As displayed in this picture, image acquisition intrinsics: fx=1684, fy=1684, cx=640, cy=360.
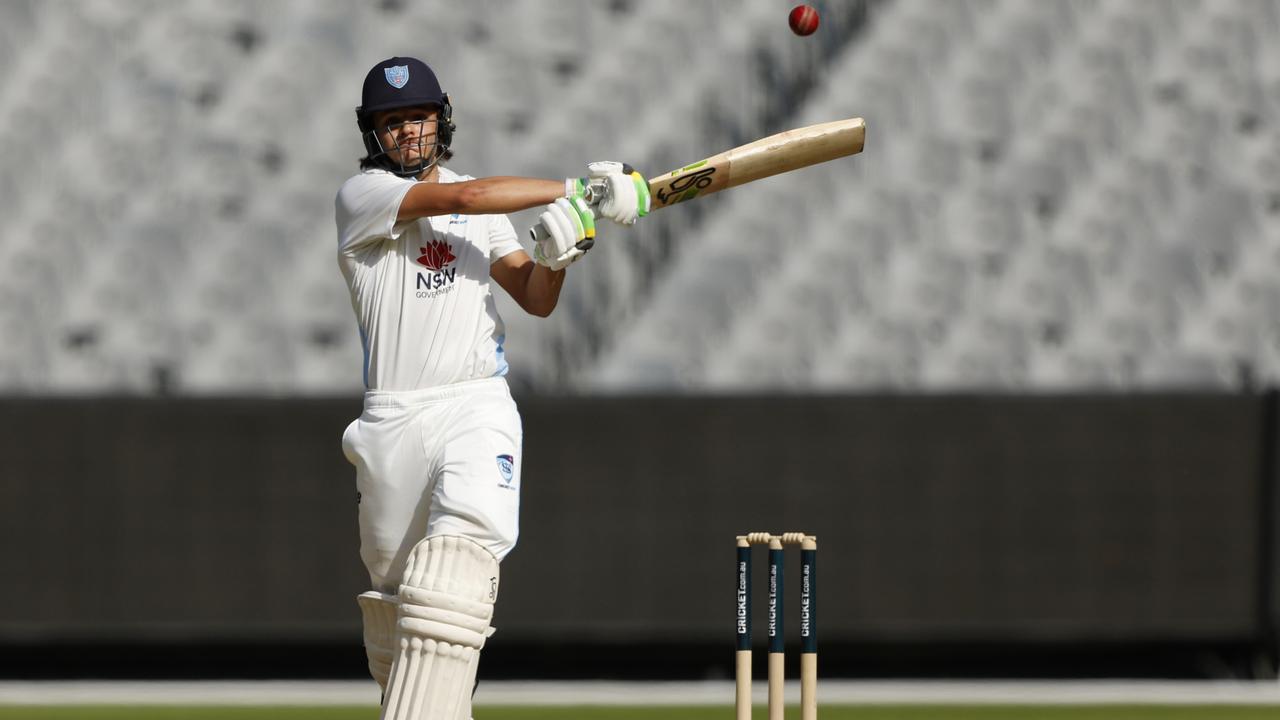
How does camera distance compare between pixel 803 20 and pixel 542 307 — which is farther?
pixel 803 20

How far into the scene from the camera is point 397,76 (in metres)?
4.46

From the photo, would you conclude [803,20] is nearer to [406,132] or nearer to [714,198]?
[406,132]

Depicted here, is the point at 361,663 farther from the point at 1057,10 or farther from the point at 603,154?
the point at 1057,10

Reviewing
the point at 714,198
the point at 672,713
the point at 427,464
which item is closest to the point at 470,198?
the point at 427,464

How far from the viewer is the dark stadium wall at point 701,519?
29.7 ft

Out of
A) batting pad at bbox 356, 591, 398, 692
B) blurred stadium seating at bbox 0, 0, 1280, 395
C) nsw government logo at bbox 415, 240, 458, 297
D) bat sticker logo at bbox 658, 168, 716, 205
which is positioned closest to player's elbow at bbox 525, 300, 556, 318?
nsw government logo at bbox 415, 240, 458, 297

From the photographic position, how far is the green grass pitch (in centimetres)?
781

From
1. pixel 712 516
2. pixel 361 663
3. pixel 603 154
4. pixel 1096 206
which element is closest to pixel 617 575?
pixel 712 516

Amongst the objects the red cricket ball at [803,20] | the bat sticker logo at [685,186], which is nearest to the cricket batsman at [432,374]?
the bat sticker logo at [685,186]

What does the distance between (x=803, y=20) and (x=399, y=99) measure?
1.70 m

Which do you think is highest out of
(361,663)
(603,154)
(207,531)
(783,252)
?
(603,154)

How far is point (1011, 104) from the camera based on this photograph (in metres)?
11.4

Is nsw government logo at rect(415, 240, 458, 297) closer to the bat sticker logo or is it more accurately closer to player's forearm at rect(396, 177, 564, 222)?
player's forearm at rect(396, 177, 564, 222)

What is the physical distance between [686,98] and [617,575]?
3.87 metres
